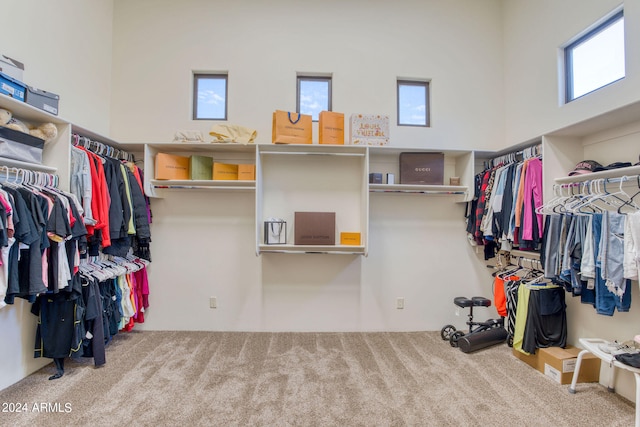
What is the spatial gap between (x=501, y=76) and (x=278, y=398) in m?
4.18

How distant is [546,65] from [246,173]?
329cm

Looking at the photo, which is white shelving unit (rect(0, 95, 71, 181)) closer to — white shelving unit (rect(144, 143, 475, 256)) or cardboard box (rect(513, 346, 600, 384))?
white shelving unit (rect(144, 143, 475, 256))

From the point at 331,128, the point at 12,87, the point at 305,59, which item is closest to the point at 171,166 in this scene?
the point at 12,87

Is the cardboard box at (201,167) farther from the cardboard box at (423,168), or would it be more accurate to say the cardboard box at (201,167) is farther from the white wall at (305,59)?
the cardboard box at (423,168)

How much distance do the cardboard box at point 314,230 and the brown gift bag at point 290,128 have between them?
0.77 meters

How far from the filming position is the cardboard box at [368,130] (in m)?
2.85

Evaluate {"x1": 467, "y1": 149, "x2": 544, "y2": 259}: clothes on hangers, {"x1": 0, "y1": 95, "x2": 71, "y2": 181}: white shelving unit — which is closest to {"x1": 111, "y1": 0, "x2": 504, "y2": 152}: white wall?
{"x1": 467, "y1": 149, "x2": 544, "y2": 259}: clothes on hangers

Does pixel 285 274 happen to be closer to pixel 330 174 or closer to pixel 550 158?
pixel 330 174

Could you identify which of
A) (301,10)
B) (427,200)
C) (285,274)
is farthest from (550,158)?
(301,10)

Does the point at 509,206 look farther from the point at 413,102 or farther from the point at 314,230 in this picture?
the point at 314,230

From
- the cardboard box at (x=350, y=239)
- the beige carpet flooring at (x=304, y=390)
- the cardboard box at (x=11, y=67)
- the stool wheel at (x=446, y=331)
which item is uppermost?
the cardboard box at (x=11, y=67)

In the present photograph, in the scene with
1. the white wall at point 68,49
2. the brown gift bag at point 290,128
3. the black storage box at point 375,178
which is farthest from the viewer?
the black storage box at point 375,178

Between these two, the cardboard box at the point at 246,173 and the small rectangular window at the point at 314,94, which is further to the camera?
Result: the small rectangular window at the point at 314,94

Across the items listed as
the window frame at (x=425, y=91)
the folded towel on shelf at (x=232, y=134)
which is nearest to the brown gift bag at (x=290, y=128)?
the folded towel on shelf at (x=232, y=134)
